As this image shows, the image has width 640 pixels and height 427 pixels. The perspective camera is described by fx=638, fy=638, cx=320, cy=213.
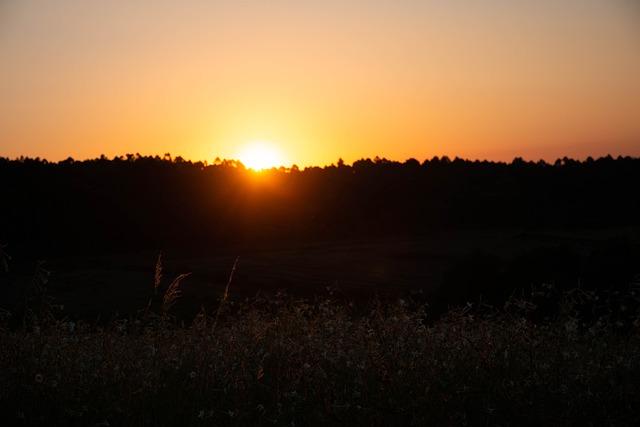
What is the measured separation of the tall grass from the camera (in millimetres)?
3732

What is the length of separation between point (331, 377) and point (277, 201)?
66689 millimetres

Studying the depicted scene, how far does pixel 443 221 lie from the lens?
65.3 m

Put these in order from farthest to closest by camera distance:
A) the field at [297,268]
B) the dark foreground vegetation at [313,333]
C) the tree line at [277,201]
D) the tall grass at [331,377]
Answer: the tree line at [277,201], the field at [297,268], the dark foreground vegetation at [313,333], the tall grass at [331,377]

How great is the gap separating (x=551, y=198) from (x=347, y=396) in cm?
6952

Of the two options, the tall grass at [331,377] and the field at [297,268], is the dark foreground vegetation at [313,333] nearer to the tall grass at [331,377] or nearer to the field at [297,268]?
the tall grass at [331,377]


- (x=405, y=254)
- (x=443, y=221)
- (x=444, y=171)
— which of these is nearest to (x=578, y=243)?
(x=405, y=254)

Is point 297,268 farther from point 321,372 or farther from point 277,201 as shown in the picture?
point 321,372

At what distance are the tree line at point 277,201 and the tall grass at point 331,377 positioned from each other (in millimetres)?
50682

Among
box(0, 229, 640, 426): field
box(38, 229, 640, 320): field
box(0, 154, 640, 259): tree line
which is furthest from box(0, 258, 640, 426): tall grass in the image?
box(0, 154, 640, 259): tree line

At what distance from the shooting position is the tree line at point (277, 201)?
57938 millimetres

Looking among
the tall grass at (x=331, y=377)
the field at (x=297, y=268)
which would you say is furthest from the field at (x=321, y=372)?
the field at (x=297, y=268)

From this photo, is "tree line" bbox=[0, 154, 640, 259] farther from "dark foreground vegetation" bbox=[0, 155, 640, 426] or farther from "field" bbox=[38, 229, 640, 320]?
"field" bbox=[38, 229, 640, 320]

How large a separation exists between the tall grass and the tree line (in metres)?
50.7

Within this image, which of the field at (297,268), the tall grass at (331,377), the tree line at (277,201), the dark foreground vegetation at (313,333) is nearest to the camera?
the tall grass at (331,377)
